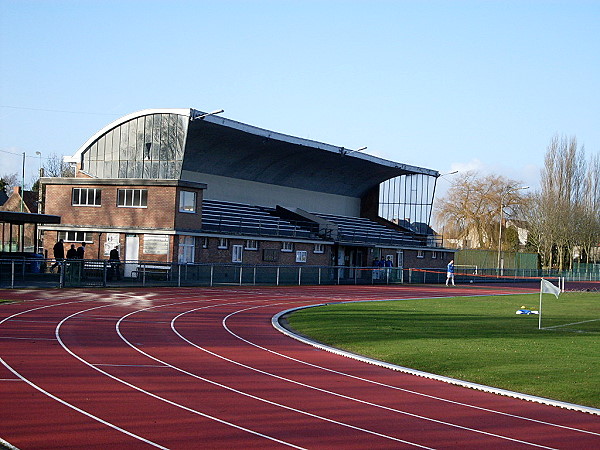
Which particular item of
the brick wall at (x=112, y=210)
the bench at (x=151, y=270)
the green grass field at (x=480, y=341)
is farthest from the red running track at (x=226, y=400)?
the brick wall at (x=112, y=210)

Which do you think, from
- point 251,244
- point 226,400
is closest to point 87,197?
point 251,244

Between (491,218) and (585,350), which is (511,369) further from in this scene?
(491,218)

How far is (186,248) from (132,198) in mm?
4035

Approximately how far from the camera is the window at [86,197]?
136ft

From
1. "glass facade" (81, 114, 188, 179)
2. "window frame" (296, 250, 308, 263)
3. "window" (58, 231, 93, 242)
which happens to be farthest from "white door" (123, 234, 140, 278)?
"window frame" (296, 250, 308, 263)

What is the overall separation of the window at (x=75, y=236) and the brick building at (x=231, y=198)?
56mm

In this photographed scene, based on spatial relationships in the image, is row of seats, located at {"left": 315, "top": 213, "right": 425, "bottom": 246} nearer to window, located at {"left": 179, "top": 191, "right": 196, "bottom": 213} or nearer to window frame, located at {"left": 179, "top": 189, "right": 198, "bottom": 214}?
window frame, located at {"left": 179, "top": 189, "right": 198, "bottom": 214}

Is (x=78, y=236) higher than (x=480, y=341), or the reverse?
(x=78, y=236)

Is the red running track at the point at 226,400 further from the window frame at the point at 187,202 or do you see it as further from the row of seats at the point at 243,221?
the row of seats at the point at 243,221

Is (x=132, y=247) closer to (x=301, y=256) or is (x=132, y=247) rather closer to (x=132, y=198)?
(x=132, y=198)

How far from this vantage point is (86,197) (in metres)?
41.8

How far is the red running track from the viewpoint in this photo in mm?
9406

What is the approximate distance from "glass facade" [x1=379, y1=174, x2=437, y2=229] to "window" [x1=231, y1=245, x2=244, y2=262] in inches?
979

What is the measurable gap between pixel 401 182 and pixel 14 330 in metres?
52.0
